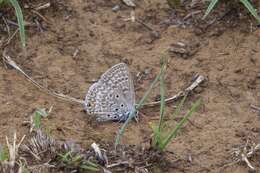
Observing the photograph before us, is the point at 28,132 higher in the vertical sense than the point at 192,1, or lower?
lower

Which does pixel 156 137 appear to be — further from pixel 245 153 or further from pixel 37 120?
pixel 37 120

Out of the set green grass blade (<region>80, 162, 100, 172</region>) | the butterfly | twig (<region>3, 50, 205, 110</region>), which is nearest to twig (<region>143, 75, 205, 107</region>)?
twig (<region>3, 50, 205, 110</region>)

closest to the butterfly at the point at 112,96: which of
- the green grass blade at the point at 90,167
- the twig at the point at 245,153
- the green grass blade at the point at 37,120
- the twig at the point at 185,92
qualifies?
the twig at the point at 185,92

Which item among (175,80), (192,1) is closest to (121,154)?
(175,80)

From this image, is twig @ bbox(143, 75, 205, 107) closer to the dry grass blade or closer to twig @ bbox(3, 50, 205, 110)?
twig @ bbox(3, 50, 205, 110)

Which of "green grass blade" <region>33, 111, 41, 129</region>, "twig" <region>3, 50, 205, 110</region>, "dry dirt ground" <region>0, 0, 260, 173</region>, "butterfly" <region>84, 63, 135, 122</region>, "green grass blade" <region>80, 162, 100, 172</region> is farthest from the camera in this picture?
"twig" <region>3, 50, 205, 110</region>

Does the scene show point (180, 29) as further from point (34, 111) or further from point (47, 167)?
point (47, 167)
